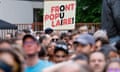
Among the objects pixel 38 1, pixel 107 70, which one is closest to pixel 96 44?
pixel 107 70

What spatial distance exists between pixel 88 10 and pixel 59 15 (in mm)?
18821

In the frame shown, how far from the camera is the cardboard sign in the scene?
18000 mm

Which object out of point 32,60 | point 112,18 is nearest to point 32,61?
point 32,60

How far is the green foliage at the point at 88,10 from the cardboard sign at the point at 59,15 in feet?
57.1

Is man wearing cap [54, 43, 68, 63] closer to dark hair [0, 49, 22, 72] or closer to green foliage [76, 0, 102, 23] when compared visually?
dark hair [0, 49, 22, 72]

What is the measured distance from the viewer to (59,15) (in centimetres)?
1798

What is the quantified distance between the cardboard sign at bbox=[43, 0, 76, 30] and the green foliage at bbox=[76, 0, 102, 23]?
17.4 meters

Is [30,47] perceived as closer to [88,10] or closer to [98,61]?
[98,61]

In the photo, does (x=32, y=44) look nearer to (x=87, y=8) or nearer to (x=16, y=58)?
(x=16, y=58)

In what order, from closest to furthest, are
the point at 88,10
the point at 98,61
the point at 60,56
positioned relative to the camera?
the point at 98,61 < the point at 60,56 < the point at 88,10

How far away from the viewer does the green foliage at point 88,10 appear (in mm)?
36062

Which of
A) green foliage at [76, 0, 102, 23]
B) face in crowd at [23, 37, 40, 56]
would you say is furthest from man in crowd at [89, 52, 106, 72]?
green foliage at [76, 0, 102, 23]

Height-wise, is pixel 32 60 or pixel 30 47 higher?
Result: pixel 30 47

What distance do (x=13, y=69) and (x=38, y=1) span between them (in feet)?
118
